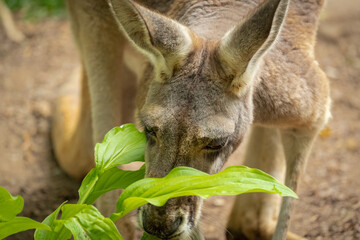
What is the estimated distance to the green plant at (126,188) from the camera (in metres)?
2.14

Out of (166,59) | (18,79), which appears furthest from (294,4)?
(18,79)

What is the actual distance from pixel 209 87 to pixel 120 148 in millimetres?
473

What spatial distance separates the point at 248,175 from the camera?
2195mm

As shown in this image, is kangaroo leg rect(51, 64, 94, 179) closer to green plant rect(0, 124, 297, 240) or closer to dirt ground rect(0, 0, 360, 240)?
dirt ground rect(0, 0, 360, 240)

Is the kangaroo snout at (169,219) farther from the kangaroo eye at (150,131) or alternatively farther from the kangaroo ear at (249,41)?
the kangaroo ear at (249,41)

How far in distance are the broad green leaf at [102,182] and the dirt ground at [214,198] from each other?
146 cm

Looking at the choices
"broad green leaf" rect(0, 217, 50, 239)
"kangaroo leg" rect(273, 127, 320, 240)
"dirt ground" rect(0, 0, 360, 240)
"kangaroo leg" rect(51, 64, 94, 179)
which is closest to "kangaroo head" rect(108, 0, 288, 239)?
"broad green leaf" rect(0, 217, 50, 239)

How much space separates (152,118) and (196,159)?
252 millimetres

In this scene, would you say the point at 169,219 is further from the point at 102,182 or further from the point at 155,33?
the point at 155,33

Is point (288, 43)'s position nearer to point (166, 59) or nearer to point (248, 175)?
point (166, 59)

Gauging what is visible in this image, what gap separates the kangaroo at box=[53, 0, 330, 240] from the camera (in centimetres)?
238

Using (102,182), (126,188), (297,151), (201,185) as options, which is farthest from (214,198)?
(201,185)

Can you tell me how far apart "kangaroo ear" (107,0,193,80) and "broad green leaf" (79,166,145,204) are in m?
0.49

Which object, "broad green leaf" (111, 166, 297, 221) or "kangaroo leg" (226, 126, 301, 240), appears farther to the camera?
"kangaroo leg" (226, 126, 301, 240)
